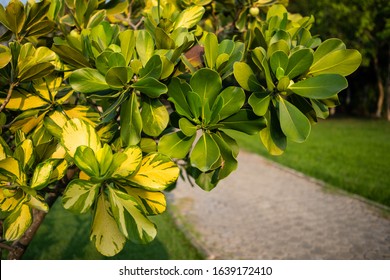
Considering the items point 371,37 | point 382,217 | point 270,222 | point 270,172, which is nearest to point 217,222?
point 270,222

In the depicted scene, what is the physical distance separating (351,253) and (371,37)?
1751cm

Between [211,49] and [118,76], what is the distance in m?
0.25

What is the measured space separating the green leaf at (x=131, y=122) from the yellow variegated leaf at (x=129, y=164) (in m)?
0.07

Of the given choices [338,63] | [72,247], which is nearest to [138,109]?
[338,63]

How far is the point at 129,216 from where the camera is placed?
885 mm

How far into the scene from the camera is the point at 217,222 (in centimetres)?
Result: 656

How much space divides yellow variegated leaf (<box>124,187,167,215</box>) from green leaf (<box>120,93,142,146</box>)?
120 mm

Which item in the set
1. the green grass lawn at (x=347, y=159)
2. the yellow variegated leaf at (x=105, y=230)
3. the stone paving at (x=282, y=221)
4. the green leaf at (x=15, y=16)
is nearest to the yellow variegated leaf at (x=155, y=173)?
the yellow variegated leaf at (x=105, y=230)

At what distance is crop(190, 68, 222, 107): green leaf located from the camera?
0.92 meters

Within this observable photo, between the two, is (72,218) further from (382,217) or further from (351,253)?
(382,217)

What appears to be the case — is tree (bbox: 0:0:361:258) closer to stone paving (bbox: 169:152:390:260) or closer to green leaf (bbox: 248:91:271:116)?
green leaf (bbox: 248:91:271:116)

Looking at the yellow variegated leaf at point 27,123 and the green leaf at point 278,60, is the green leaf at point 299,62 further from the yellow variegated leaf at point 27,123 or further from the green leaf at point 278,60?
the yellow variegated leaf at point 27,123

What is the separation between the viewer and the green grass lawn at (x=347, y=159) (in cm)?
813

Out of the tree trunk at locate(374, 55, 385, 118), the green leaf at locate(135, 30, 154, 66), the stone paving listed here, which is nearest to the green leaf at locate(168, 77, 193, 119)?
the green leaf at locate(135, 30, 154, 66)
